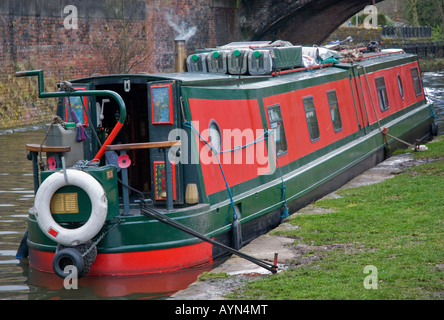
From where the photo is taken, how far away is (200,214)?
24.2 feet

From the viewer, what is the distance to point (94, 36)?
2245 centimetres

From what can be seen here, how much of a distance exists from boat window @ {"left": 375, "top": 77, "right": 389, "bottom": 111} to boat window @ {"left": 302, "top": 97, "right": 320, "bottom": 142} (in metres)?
3.65

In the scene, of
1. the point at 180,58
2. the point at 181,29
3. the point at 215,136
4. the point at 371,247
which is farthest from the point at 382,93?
the point at 181,29

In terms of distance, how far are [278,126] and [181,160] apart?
242 cm

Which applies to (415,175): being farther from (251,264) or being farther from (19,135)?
(19,135)

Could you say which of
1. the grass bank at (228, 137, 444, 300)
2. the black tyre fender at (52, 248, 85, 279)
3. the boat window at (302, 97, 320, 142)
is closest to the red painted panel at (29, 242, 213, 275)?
the black tyre fender at (52, 248, 85, 279)

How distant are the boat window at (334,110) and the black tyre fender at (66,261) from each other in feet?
19.2

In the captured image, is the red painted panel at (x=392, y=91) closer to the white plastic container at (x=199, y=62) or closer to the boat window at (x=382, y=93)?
the boat window at (x=382, y=93)

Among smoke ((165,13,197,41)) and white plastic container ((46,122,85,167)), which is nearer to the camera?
white plastic container ((46,122,85,167))

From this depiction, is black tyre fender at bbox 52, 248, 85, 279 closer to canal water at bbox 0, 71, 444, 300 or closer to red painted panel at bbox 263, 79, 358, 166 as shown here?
canal water at bbox 0, 71, 444, 300

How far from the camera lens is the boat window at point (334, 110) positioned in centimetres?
1155

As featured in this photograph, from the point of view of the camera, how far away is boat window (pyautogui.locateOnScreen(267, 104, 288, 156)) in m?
9.39

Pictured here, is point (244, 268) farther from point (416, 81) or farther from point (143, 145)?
point (416, 81)

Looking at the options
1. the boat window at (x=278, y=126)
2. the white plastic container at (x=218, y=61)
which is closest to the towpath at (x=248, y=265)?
the boat window at (x=278, y=126)
